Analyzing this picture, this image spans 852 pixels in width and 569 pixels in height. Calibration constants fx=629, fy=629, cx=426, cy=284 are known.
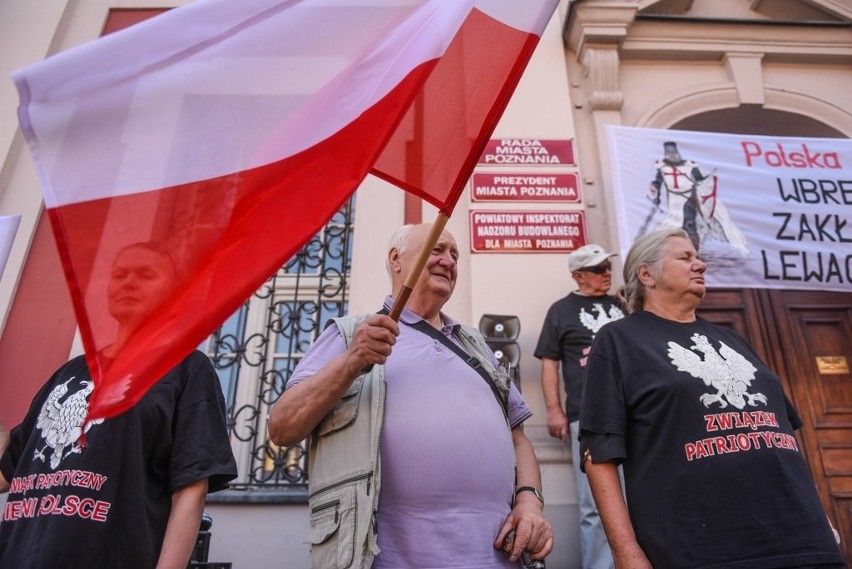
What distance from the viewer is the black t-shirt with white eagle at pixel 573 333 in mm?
3762

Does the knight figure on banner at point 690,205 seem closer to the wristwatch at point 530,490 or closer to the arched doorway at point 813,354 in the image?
the arched doorway at point 813,354

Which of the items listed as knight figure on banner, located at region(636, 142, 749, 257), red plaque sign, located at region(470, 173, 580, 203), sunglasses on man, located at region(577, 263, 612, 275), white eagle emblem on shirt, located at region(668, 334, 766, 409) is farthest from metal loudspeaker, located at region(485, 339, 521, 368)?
white eagle emblem on shirt, located at region(668, 334, 766, 409)

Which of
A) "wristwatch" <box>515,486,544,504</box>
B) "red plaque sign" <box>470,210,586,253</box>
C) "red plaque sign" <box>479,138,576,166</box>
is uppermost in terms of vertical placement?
"red plaque sign" <box>479,138,576,166</box>

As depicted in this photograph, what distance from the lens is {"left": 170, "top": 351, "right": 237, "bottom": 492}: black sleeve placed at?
1.87m

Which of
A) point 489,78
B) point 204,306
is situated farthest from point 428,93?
point 204,306

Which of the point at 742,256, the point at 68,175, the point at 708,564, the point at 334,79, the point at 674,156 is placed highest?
the point at 674,156

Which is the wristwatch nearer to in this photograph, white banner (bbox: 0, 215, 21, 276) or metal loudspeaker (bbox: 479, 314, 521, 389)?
metal loudspeaker (bbox: 479, 314, 521, 389)

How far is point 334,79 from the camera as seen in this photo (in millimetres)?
1798

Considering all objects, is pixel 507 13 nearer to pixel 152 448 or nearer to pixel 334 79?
pixel 334 79

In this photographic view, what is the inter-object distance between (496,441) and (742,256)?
323cm

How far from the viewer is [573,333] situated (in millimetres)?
3873

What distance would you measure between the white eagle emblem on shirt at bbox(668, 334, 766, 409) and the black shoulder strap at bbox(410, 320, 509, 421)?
58cm

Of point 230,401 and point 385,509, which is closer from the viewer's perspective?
point 385,509

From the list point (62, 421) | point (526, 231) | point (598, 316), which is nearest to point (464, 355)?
point (62, 421)
